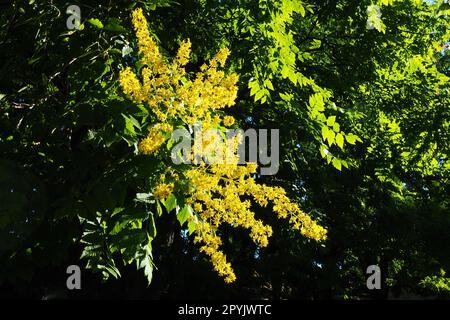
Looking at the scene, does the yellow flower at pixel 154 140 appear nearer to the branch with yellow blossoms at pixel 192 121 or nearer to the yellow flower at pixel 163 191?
the branch with yellow blossoms at pixel 192 121

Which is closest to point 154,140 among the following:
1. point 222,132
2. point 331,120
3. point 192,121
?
point 192,121

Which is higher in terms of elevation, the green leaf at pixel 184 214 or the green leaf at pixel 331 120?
the green leaf at pixel 331 120

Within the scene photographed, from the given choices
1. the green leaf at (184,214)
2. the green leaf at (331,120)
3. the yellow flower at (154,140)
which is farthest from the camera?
A: the green leaf at (331,120)

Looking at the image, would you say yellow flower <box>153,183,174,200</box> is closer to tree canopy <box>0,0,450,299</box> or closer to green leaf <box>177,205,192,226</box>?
tree canopy <box>0,0,450,299</box>

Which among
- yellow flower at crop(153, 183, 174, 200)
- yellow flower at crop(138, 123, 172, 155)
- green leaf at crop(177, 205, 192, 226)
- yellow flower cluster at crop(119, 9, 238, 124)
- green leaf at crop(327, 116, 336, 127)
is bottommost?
green leaf at crop(177, 205, 192, 226)

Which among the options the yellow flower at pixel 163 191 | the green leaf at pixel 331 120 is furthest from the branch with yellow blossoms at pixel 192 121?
the green leaf at pixel 331 120

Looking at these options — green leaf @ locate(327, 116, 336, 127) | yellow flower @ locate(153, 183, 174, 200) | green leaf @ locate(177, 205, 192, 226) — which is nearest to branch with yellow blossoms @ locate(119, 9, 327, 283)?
yellow flower @ locate(153, 183, 174, 200)

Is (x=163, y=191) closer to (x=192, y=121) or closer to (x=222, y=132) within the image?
(x=192, y=121)

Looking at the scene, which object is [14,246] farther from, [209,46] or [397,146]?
[397,146]

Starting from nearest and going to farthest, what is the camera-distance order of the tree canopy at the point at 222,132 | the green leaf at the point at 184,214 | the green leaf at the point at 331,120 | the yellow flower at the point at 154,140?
the yellow flower at the point at 154,140 → the tree canopy at the point at 222,132 → the green leaf at the point at 184,214 → the green leaf at the point at 331,120

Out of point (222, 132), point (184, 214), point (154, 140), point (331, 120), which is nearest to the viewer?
point (154, 140)

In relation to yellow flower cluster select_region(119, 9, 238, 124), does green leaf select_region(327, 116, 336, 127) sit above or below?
above

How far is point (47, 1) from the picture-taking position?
10.4 ft
